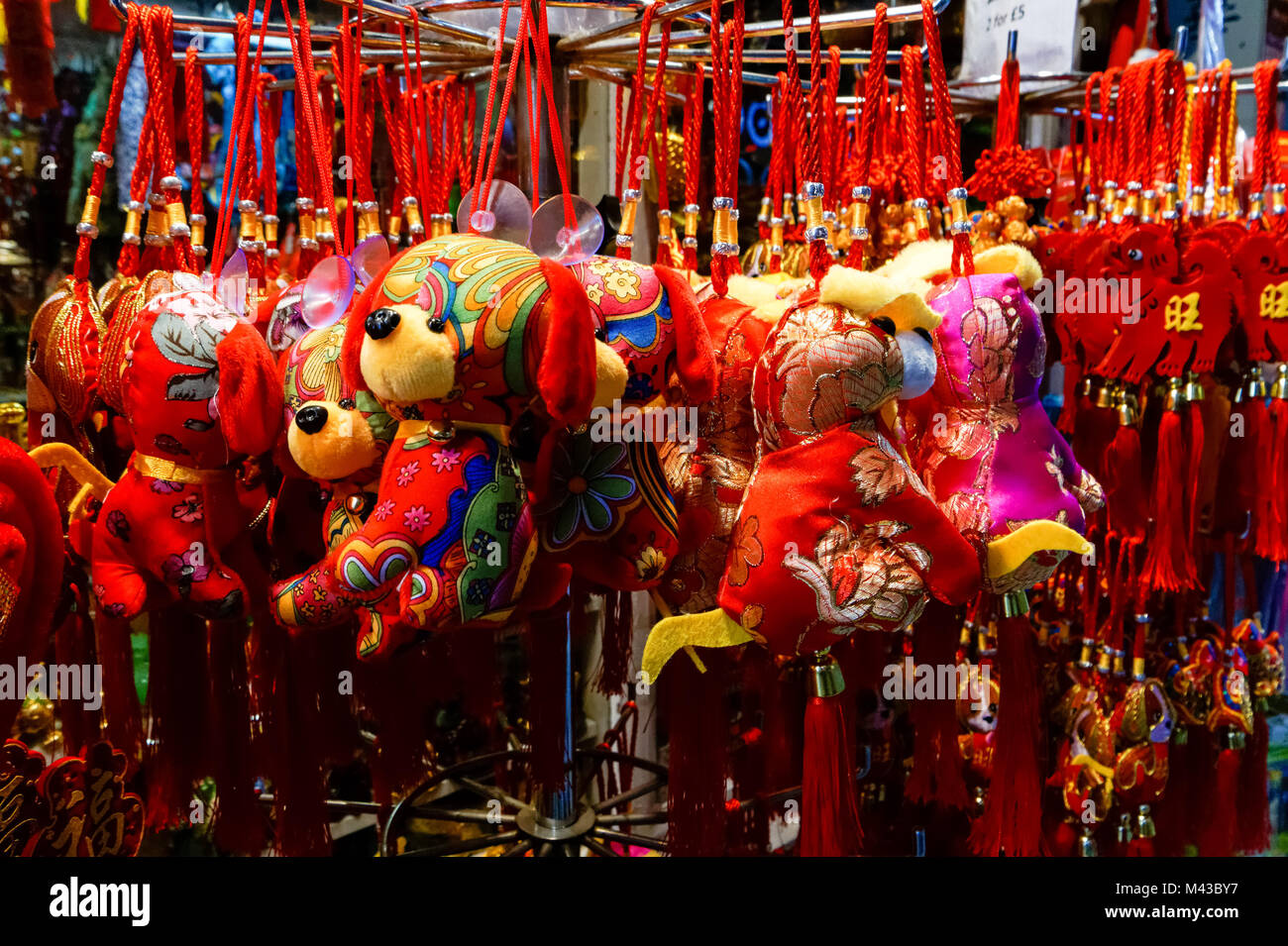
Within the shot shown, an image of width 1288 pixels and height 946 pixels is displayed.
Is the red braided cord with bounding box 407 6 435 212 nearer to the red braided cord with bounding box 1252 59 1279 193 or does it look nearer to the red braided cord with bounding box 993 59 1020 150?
the red braided cord with bounding box 993 59 1020 150

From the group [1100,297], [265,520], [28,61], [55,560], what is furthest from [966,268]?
[28,61]

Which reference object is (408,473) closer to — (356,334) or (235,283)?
(356,334)

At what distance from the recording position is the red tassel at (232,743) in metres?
Answer: 0.89

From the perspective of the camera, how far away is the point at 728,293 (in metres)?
0.91

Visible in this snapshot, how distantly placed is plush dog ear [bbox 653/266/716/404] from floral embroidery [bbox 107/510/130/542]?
45 cm

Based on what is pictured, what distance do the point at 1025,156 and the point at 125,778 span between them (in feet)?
3.79

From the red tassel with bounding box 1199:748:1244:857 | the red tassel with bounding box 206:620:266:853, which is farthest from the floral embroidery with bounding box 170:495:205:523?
the red tassel with bounding box 1199:748:1244:857

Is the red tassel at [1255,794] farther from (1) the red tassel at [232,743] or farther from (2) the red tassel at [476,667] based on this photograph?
(1) the red tassel at [232,743]

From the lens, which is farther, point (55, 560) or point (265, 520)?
point (265, 520)

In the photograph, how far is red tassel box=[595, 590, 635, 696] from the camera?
1.03 m

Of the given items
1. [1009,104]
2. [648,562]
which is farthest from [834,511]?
[1009,104]

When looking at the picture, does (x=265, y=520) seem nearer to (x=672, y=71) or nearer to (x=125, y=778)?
(x=125, y=778)

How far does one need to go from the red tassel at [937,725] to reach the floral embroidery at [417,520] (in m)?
0.50

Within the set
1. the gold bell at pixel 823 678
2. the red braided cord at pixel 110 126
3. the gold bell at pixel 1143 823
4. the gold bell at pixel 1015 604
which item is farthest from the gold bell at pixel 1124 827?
the red braided cord at pixel 110 126
